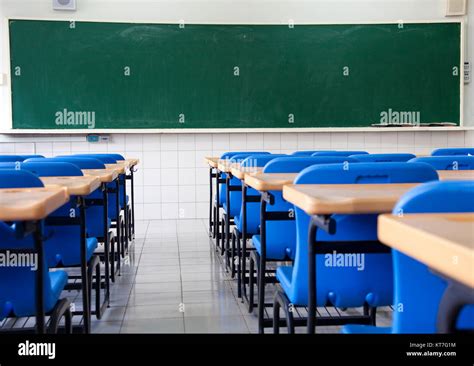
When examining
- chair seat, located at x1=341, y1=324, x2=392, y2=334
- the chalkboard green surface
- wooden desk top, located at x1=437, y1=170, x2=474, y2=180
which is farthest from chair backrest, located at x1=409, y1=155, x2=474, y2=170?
the chalkboard green surface

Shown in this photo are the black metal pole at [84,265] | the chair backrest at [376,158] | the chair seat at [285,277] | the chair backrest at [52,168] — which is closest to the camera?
the chair seat at [285,277]

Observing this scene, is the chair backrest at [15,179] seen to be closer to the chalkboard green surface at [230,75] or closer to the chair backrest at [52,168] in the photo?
the chair backrest at [52,168]

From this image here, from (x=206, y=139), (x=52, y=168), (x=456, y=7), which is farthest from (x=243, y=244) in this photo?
(x=456, y=7)

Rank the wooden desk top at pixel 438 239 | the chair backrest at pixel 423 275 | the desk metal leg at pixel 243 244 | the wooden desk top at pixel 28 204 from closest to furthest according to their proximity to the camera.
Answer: the wooden desk top at pixel 438 239 < the chair backrest at pixel 423 275 < the wooden desk top at pixel 28 204 < the desk metal leg at pixel 243 244

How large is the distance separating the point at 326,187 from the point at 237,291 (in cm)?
216

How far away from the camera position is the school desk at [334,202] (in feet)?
4.01

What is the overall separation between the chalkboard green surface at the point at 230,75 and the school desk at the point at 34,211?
17.6 feet

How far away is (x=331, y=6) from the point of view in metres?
6.96

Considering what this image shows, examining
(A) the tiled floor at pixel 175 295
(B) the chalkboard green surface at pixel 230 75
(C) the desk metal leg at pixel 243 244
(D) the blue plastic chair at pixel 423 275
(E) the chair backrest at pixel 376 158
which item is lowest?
(A) the tiled floor at pixel 175 295

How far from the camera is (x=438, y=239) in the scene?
0.67 metres

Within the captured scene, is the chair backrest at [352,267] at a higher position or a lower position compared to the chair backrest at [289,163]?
lower

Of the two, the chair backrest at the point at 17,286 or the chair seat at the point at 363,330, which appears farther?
the chair backrest at the point at 17,286

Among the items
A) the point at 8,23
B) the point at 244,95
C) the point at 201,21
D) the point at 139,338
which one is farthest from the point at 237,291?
the point at 8,23

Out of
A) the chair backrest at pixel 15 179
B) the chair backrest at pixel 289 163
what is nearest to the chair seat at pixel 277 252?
the chair backrest at pixel 289 163
